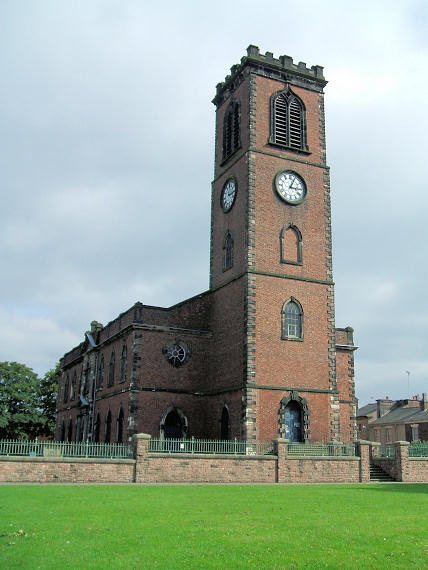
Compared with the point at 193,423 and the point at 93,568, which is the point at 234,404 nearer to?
the point at 193,423

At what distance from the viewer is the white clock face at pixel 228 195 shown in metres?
35.1

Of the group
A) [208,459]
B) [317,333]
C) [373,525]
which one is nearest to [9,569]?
[373,525]

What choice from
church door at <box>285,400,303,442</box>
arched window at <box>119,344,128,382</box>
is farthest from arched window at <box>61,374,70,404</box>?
church door at <box>285,400,303,442</box>

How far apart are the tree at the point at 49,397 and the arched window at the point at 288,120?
35158 mm

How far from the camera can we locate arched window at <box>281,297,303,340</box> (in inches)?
1250

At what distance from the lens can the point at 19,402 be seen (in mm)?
58344

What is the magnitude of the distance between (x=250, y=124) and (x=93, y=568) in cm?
2954

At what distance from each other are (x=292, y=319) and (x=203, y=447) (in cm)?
943

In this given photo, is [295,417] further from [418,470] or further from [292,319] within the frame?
[418,470]

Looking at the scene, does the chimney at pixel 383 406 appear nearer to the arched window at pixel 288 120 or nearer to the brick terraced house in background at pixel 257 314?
the brick terraced house in background at pixel 257 314

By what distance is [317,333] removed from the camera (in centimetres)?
3238

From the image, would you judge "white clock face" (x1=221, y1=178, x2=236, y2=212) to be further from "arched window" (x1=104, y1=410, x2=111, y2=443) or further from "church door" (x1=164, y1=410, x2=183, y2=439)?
"arched window" (x1=104, y1=410, x2=111, y2=443)

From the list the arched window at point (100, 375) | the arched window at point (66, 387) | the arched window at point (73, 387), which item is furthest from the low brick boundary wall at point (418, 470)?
the arched window at point (66, 387)

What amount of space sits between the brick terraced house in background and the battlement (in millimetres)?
73
